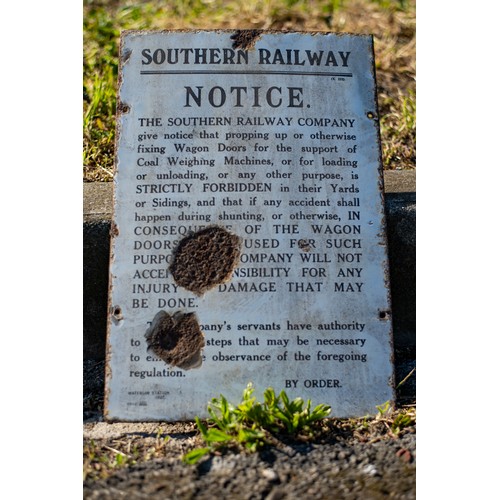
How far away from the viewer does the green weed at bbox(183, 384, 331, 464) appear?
7.28 ft

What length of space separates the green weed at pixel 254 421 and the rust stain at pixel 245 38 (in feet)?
4.32

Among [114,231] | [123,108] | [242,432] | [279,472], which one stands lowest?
[279,472]

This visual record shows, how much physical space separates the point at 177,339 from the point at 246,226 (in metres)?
0.49

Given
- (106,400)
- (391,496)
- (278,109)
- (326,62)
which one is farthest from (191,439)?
(326,62)

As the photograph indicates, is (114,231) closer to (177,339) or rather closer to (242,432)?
(177,339)

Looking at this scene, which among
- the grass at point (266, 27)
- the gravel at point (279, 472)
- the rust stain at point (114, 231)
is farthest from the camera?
the grass at point (266, 27)

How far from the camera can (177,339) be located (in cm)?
247

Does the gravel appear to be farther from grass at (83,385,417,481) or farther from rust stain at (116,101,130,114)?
rust stain at (116,101,130,114)

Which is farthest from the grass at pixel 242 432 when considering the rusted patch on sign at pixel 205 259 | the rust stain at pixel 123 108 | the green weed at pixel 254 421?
the rust stain at pixel 123 108

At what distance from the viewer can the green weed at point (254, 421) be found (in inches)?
87.4

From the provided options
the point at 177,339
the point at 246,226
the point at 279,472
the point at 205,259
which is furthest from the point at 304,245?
the point at 279,472

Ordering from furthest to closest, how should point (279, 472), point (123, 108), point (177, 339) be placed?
1. point (123, 108)
2. point (177, 339)
3. point (279, 472)

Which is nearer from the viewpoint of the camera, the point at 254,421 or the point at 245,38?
the point at 254,421

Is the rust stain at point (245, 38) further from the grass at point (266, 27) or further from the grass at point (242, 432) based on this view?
the grass at point (242, 432)
